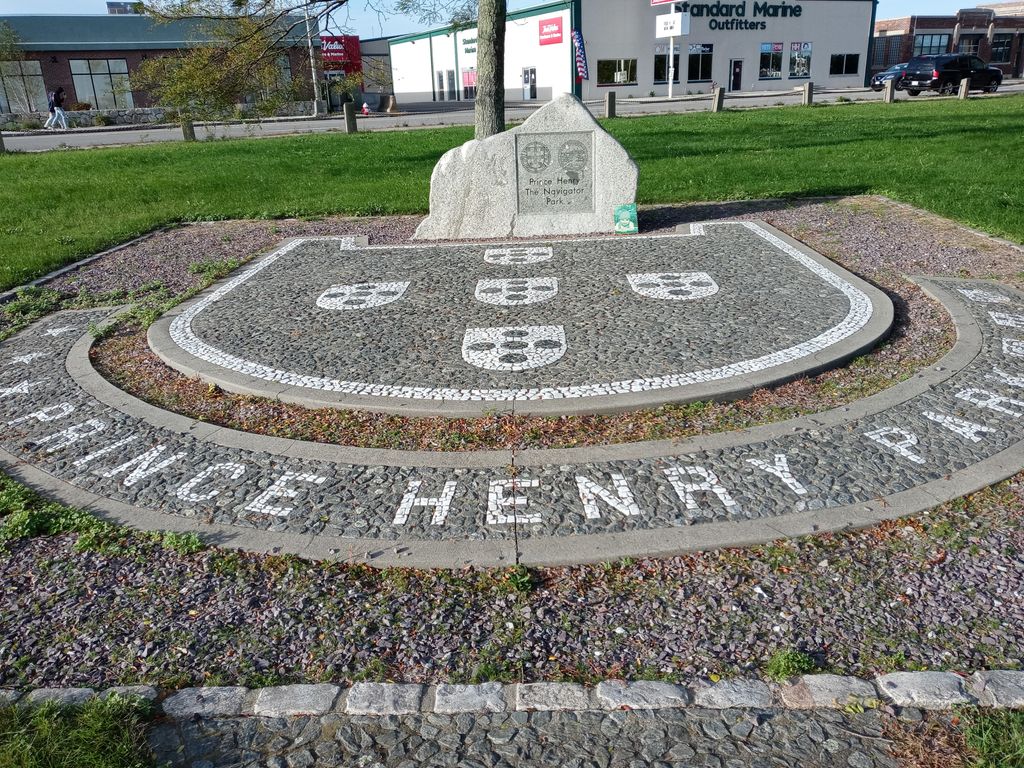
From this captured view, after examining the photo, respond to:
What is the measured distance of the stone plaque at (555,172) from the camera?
9.88 m

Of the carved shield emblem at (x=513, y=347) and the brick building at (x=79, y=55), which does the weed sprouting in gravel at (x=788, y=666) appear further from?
the brick building at (x=79, y=55)

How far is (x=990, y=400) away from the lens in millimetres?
5062

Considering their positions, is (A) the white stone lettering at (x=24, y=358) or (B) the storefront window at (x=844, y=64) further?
(B) the storefront window at (x=844, y=64)

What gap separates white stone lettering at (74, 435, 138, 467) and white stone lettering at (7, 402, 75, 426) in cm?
77

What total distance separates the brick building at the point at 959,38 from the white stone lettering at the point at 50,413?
66.1m

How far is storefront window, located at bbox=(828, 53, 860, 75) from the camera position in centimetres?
4850

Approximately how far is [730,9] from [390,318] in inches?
1766

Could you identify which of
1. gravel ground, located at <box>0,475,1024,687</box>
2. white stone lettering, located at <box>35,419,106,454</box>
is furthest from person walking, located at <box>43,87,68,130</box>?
gravel ground, located at <box>0,475,1024,687</box>

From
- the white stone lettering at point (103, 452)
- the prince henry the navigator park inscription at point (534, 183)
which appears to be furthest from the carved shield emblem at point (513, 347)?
the prince henry the navigator park inscription at point (534, 183)

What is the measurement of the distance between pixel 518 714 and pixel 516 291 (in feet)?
17.3

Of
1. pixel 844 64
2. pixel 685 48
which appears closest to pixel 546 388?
pixel 685 48

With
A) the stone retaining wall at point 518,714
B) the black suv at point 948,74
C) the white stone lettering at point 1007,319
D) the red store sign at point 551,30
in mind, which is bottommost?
the stone retaining wall at point 518,714

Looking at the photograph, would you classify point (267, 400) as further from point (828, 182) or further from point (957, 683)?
point (828, 182)

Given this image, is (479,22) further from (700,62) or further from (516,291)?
(700,62)
